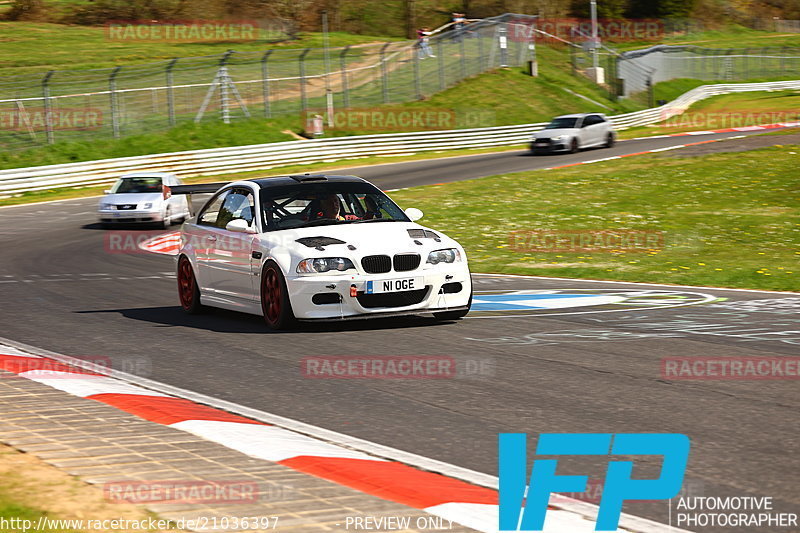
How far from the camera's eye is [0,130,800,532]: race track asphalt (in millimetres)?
6059

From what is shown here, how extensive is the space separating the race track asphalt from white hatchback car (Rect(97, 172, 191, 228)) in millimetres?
9836

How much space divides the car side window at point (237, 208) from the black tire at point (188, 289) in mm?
735

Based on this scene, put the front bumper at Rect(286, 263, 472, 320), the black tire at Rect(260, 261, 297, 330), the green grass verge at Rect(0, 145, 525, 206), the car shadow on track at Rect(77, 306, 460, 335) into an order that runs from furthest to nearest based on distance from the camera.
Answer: the green grass verge at Rect(0, 145, 525, 206) < the car shadow on track at Rect(77, 306, 460, 335) < the black tire at Rect(260, 261, 297, 330) < the front bumper at Rect(286, 263, 472, 320)

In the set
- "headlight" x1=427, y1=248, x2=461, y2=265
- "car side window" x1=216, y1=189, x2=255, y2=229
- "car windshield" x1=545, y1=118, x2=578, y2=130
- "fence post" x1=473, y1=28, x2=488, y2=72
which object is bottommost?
"car windshield" x1=545, y1=118, x2=578, y2=130

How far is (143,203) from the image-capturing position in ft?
84.8

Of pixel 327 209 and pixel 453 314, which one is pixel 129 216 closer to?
pixel 327 209

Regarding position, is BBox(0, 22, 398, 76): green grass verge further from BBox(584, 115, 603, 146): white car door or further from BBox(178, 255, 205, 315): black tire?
BBox(178, 255, 205, 315): black tire

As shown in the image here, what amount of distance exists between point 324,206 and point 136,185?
54.5ft

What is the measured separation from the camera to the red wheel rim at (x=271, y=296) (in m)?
10.6

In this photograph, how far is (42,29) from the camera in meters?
74.5

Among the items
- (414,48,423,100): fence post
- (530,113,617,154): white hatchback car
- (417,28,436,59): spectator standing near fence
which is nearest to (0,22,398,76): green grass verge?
(417,28,436,59): spectator standing near fence

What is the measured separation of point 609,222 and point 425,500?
17.9 m

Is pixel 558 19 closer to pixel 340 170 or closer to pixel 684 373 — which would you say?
pixel 340 170

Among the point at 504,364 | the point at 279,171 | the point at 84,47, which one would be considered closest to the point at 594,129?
the point at 279,171
